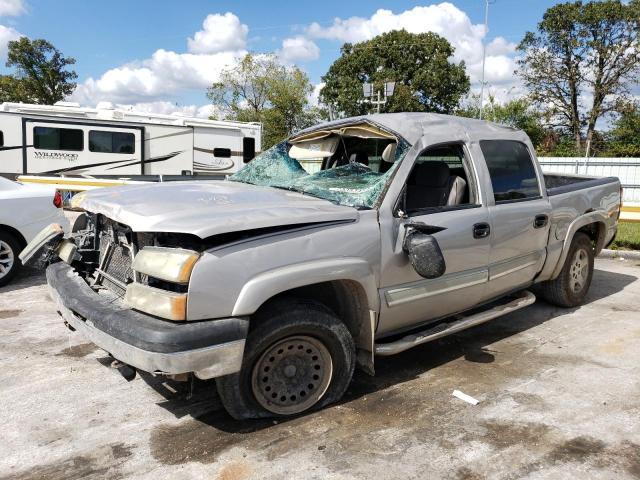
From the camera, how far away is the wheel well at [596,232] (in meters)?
5.86

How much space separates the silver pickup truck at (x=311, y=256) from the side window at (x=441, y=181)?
13 millimetres

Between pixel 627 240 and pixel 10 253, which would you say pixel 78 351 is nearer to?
pixel 10 253

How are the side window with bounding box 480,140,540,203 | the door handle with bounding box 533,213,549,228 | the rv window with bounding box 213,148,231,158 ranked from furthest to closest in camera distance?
the rv window with bounding box 213,148,231,158
the door handle with bounding box 533,213,549,228
the side window with bounding box 480,140,540,203

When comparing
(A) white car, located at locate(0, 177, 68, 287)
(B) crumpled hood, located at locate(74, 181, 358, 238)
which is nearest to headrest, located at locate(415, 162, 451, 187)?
(B) crumpled hood, located at locate(74, 181, 358, 238)

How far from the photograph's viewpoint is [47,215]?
661 cm

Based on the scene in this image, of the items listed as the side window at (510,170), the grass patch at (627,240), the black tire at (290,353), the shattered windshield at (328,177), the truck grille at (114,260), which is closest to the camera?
the black tire at (290,353)

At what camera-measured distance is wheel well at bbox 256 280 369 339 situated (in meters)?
3.43

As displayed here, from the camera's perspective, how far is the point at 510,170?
4.62 meters

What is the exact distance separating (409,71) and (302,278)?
43.0 meters

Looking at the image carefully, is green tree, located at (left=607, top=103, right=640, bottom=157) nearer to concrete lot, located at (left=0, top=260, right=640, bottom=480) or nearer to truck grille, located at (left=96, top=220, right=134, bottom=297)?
concrete lot, located at (left=0, top=260, right=640, bottom=480)

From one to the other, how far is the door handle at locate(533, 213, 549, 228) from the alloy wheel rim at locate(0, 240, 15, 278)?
5811mm

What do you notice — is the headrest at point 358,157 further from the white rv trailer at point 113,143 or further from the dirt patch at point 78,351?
the white rv trailer at point 113,143

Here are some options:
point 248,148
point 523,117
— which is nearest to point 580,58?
point 523,117

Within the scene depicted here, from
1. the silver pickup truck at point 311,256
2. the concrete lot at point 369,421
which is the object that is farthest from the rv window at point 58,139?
the silver pickup truck at point 311,256
